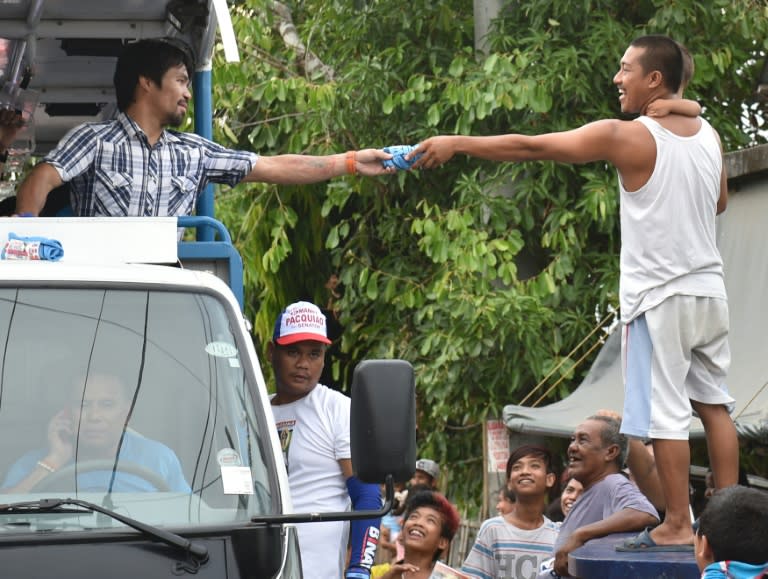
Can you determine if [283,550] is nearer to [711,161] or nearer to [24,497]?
[24,497]

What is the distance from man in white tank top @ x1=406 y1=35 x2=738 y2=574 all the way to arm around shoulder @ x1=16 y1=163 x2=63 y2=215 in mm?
2022

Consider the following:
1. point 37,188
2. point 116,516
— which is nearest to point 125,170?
point 37,188

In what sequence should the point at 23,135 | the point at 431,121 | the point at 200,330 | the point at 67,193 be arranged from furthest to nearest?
the point at 431,121
the point at 23,135
the point at 67,193
the point at 200,330

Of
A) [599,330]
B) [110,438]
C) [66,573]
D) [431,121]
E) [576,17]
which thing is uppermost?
[576,17]

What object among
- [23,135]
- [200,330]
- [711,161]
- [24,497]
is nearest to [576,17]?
[23,135]

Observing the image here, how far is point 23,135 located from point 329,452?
11.0 feet

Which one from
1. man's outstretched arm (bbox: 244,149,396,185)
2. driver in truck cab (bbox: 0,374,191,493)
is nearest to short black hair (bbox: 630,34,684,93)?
man's outstretched arm (bbox: 244,149,396,185)

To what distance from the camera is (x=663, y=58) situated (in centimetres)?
591

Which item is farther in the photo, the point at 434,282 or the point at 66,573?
the point at 434,282

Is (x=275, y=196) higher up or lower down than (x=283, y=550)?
higher up

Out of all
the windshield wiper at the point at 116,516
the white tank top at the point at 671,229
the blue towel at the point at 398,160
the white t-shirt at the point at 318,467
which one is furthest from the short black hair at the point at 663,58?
the windshield wiper at the point at 116,516

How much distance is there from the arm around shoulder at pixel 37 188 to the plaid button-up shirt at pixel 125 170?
0.04m

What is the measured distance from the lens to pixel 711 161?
234 inches

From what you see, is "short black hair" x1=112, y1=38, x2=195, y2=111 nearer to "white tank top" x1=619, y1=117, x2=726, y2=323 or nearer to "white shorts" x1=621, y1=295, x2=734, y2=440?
"white tank top" x1=619, y1=117, x2=726, y2=323
